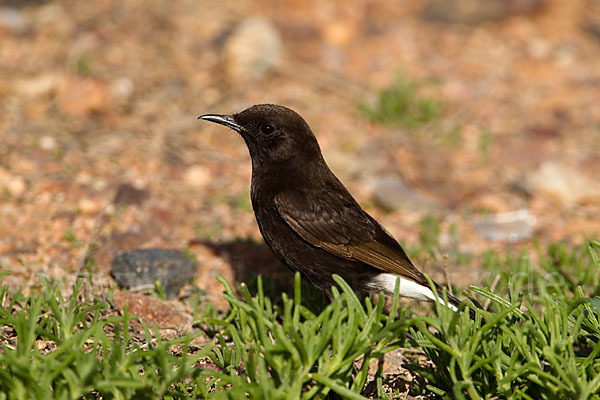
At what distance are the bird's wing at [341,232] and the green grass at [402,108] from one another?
12.1ft

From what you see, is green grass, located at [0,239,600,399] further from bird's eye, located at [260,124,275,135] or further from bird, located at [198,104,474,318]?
bird's eye, located at [260,124,275,135]

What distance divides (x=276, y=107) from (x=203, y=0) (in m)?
5.90

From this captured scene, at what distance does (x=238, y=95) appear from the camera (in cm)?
826

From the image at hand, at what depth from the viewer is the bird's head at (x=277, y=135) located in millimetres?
4629

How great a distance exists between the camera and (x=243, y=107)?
793 centimetres

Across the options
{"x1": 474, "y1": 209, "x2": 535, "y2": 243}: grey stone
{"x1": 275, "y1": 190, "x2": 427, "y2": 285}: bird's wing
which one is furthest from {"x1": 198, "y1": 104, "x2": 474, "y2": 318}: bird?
{"x1": 474, "y1": 209, "x2": 535, "y2": 243}: grey stone

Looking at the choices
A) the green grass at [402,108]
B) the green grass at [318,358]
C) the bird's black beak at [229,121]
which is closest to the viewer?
the green grass at [318,358]

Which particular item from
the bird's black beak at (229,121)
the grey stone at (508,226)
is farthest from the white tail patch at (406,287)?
the grey stone at (508,226)

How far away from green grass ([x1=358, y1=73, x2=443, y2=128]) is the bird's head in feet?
11.7

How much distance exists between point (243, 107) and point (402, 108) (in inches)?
76.7

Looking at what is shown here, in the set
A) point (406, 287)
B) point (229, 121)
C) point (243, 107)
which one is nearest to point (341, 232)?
point (406, 287)

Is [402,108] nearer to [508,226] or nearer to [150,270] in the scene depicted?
[508,226]

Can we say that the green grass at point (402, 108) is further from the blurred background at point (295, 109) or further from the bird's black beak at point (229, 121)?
the bird's black beak at point (229, 121)

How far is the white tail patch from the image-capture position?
14.4 ft
